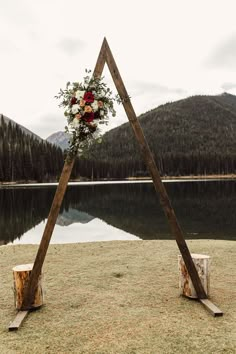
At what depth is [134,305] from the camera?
8.26 metres

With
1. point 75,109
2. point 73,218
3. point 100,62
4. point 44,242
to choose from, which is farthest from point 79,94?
point 73,218

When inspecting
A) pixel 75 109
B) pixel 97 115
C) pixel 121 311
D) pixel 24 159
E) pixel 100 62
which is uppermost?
pixel 24 159

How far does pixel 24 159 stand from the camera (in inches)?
5103

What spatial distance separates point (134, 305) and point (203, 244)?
28.7 feet

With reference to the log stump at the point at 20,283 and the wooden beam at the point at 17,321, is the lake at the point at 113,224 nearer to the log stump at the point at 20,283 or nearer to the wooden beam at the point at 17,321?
the log stump at the point at 20,283

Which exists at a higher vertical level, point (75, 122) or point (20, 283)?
point (75, 122)

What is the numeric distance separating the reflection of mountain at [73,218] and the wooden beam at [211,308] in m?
24.4

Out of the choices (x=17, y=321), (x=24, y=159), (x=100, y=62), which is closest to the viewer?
(x=17, y=321)

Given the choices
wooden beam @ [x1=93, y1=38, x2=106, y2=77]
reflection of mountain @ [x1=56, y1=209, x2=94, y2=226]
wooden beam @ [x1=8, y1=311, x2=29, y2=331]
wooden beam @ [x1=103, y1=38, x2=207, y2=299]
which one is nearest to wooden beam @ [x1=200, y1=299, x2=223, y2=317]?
wooden beam @ [x1=103, y1=38, x2=207, y2=299]

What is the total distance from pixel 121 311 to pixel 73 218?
2732 cm

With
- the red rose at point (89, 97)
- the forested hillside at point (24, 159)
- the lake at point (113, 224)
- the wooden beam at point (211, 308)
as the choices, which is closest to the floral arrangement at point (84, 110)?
the red rose at point (89, 97)

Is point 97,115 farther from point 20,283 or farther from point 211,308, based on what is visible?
point 211,308

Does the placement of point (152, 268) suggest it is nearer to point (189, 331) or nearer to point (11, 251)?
point (189, 331)

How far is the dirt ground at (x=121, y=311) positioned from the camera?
6.29 metres
